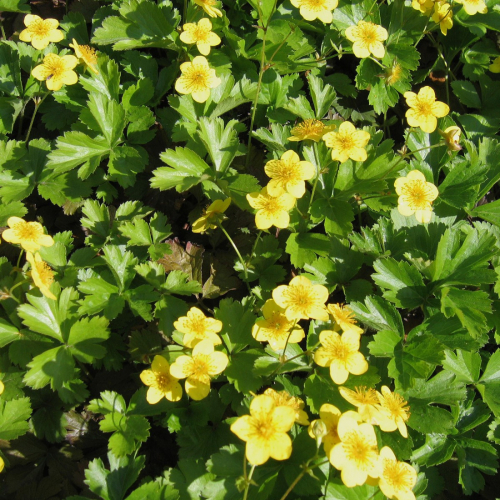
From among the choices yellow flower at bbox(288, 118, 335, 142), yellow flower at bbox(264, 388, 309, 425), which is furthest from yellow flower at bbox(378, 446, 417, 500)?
yellow flower at bbox(288, 118, 335, 142)

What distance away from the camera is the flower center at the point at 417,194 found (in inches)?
97.2

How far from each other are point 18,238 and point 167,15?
170 cm

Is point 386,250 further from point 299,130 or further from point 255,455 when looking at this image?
point 255,455

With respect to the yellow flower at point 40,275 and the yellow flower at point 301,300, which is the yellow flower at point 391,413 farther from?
the yellow flower at point 40,275

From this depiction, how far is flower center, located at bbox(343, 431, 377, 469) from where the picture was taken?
1.70 meters

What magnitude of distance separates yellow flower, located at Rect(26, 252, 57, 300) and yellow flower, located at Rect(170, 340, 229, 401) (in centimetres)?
71

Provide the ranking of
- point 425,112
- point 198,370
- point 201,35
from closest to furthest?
1. point 198,370
2. point 425,112
3. point 201,35

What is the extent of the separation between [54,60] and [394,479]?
2.82 m

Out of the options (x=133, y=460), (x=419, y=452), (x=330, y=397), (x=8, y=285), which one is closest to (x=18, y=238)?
(x=8, y=285)

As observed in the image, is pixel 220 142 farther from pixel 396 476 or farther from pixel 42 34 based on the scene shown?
pixel 396 476

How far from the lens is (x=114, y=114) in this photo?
9.09 feet

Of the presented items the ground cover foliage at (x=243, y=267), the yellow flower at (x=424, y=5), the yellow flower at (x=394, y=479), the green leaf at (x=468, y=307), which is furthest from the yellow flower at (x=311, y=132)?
the yellow flower at (x=394, y=479)

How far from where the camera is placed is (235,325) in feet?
7.73

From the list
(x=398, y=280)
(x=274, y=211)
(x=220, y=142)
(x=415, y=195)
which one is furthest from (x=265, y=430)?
(x=220, y=142)
